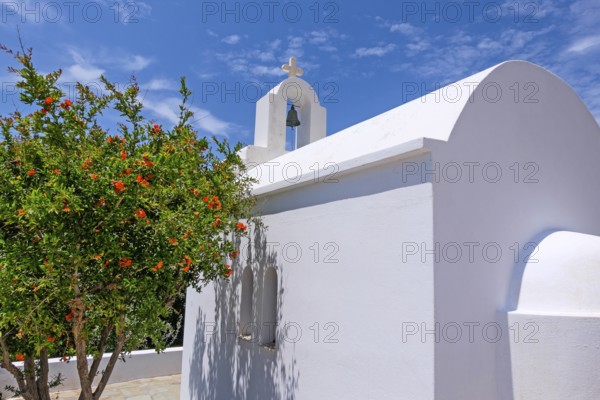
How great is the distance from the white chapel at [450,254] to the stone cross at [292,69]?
359 centimetres

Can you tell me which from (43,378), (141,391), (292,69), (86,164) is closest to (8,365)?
(43,378)

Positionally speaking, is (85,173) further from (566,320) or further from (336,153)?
(566,320)

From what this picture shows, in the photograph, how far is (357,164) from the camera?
16.0ft

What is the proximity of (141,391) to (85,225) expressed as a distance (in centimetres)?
845

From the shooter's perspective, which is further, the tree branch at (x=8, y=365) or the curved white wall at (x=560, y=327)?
the tree branch at (x=8, y=365)

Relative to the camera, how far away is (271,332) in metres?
6.87

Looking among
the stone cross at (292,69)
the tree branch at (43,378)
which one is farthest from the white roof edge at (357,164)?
the tree branch at (43,378)

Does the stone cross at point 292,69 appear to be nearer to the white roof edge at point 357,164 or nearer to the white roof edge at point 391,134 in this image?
the white roof edge at point 391,134

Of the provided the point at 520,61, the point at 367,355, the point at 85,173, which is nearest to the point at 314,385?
the point at 367,355

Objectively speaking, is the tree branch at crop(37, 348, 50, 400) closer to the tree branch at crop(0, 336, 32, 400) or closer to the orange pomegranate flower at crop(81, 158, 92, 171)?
the tree branch at crop(0, 336, 32, 400)

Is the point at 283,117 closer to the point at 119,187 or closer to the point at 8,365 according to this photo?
the point at 119,187

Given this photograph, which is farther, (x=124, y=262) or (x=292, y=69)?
(x=292, y=69)

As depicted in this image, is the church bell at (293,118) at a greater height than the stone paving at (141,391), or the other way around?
the church bell at (293,118)

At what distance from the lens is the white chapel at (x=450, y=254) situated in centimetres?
397
